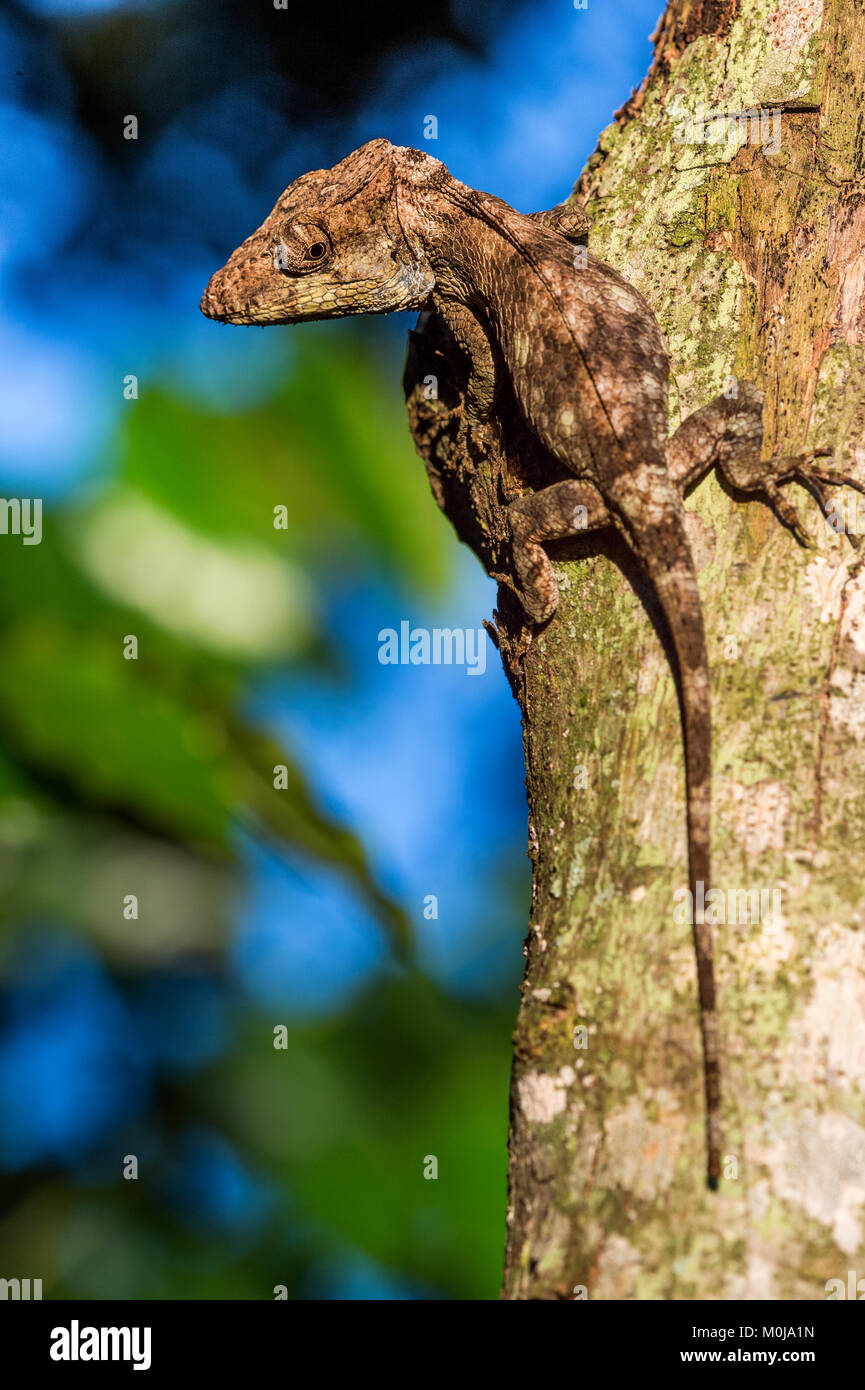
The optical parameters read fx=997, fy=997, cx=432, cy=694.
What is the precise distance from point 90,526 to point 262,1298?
3.94 m

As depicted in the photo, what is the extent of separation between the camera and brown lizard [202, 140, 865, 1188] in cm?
356

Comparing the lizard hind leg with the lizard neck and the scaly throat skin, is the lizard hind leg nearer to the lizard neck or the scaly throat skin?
the lizard neck

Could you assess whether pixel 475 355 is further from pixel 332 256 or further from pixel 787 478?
pixel 787 478

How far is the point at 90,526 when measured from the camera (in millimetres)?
5035

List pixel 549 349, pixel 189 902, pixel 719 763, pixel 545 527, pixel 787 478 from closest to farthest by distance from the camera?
pixel 719 763 < pixel 787 478 < pixel 545 527 < pixel 549 349 < pixel 189 902

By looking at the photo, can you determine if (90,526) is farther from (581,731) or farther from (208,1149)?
(208,1149)

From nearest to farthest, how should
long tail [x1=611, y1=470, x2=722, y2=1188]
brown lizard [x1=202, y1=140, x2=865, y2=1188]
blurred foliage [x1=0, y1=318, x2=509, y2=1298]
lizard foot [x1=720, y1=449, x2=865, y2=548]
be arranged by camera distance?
long tail [x1=611, y1=470, x2=722, y2=1188] → brown lizard [x1=202, y1=140, x2=865, y2=1188] → lizard foot [x1=720, y1=449, x2=865, y2=548] → blurred foliage [x1=0, y1=318, x2=509, y2=1298]

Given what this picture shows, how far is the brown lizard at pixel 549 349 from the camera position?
356 centimetres

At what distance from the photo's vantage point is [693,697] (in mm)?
3311

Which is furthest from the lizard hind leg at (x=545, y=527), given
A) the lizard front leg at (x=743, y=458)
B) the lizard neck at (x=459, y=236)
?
the lizard neck at (x=459, y=236)

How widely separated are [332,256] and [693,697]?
141 inches

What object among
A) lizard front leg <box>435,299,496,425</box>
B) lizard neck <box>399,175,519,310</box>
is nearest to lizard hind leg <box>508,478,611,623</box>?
lizard front leg <box>435,299,496,425</box>

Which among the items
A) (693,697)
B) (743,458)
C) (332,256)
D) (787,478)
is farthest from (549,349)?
(693,697)

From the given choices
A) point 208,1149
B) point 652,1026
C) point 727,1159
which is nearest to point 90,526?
point 208,1149
